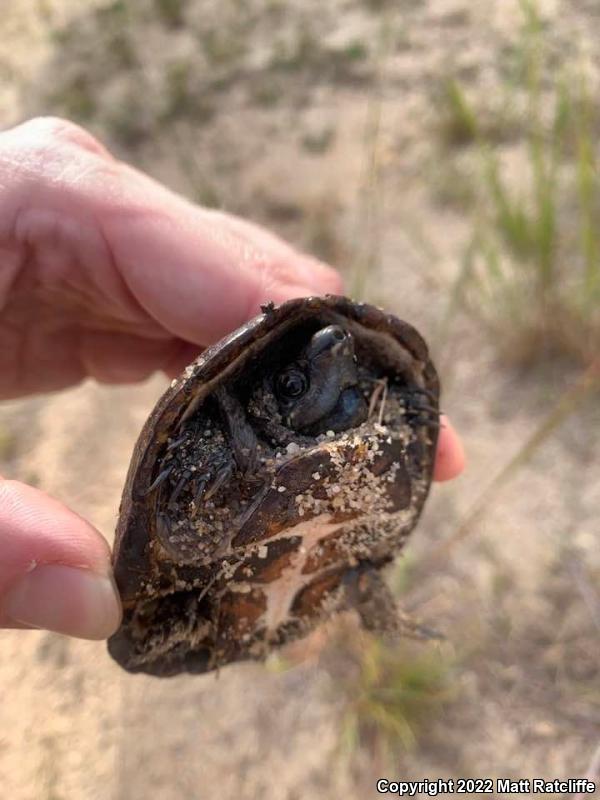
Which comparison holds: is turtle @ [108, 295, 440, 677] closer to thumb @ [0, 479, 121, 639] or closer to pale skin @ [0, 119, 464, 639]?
thumb @ [0, 479, 121, 639]

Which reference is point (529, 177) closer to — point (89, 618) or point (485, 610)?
point (485, 610)

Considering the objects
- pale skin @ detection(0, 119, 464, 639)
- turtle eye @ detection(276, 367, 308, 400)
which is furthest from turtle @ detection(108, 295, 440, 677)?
pale skin @ detection(0, 119, 464, 639)

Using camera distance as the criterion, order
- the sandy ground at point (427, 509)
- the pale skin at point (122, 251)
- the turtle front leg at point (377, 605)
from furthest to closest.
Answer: the sandy ground at point (427, 509), the pale skin at point (122, 251), the turtle front leg at point (377, 605)

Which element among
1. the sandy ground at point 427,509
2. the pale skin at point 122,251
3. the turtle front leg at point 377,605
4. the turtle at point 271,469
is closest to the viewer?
the turtle at point 271,469

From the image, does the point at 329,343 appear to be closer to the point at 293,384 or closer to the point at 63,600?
the point at 293,384

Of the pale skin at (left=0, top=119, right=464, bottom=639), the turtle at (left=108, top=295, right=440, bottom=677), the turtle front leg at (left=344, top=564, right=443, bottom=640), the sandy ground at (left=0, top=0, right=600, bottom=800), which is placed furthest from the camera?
the sandy ground at (left=0, top=0, right=600, bottom=800)

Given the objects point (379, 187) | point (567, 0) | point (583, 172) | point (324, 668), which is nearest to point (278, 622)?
point (324, 668)

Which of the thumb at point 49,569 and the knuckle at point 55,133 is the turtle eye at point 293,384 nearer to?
the thumb at point 49,569

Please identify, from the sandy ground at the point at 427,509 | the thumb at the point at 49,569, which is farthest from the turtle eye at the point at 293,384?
the sandy ground at the point at 427,509
